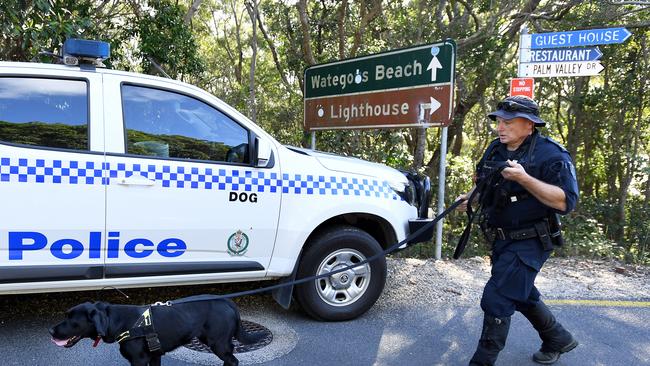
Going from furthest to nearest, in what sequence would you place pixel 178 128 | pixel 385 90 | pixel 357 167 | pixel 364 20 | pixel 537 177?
pixel 364 20
pixel 385 90
pixel 357 167
pixel 178 128
pixel 537 177

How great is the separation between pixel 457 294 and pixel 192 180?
2764 mm

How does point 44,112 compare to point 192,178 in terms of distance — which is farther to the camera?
point 192,178

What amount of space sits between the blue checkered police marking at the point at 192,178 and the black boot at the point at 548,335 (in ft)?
4.52

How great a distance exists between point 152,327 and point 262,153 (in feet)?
5.03

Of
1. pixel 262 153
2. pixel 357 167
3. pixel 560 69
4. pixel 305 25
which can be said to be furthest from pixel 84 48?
pixel 305 25

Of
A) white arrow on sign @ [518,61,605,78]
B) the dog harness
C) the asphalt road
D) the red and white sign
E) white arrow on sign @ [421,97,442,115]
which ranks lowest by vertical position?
the asphalt road

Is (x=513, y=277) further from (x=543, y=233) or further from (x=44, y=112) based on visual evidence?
(x=44, y=112)

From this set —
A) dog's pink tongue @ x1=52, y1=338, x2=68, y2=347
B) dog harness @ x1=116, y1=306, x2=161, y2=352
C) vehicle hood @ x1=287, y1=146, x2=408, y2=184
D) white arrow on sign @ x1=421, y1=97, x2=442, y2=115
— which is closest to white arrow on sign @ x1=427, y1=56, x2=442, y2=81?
white arrow on sign @ x1=421, y1=97, x2=442, y2=115

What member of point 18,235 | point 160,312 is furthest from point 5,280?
point 160,312

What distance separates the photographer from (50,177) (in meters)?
3.16

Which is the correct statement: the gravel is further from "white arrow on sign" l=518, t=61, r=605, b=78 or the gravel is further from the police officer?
"white arrow on sign" l=518, t=61, r=605, b=78

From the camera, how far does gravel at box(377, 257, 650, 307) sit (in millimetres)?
4797

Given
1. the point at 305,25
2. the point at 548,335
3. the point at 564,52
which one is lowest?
the point at 548,335

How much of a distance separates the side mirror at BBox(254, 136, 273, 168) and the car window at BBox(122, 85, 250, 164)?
9 cm
